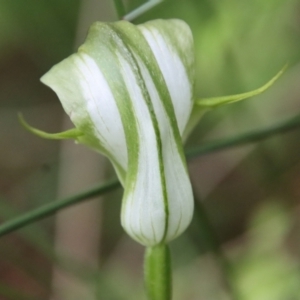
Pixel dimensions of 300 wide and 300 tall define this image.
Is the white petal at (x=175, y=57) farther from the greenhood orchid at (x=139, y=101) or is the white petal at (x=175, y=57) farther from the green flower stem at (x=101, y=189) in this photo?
the green flower stem at (x=101, y=189)

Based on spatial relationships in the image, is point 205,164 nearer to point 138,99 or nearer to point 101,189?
point 101,189

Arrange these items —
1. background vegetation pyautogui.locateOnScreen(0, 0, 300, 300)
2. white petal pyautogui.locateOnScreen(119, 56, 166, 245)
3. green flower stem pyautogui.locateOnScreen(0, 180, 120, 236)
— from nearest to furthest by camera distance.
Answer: white petal pyautogui.locateOnScreen(119, 56, 166, 245) → green flower stem pyautogui.locateOnScreen(0, 180, 120, 236) → background vegetation pyautogui.locateOnScreen(0, 0, 300, 300)

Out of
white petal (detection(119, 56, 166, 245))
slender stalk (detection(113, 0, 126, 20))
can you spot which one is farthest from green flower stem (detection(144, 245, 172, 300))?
slender stalk (detection(113, 0, 126, 20))

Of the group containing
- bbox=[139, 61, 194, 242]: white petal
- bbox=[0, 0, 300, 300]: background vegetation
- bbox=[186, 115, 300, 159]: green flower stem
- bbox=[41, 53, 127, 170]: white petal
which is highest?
bbox=[41, 53, 127, 170]: white petal

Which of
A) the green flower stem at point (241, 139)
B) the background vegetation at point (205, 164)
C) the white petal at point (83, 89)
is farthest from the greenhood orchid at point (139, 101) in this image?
the background vegetation at point (205, 164)

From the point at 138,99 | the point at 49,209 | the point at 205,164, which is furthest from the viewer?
the point at 205,164

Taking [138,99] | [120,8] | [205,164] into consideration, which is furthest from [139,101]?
[205,164]

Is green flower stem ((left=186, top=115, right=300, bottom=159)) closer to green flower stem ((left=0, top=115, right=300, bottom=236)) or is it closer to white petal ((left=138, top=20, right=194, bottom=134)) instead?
green flower stem ((left=0, top=115, right=300, bottom=236))

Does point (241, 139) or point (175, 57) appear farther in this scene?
point (241, 139)
